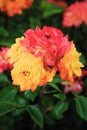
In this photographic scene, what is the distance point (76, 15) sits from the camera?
6.29 ft

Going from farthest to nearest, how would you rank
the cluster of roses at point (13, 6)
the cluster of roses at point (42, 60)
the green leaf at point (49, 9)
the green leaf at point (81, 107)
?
the green leaf at point (49, 9)
the cluster of roses at point (13, 6)
the green leaf at point (81, 107)
the cluster of roses at point (42, 60)

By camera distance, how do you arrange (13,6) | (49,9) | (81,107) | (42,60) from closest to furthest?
(42,60) → (81,107) → (13,6) → (49,9)

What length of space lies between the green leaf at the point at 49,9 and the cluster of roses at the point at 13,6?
0.09 m

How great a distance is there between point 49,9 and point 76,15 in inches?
6.4

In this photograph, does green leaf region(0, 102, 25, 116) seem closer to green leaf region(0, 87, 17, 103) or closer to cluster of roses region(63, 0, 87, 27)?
green leaf region(0, 87, 17, 103)

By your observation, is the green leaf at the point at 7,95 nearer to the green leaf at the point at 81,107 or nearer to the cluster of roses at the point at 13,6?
the green leaf at the point at 81,107

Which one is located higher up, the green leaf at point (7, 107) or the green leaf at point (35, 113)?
the green leaf at point (7, 107)

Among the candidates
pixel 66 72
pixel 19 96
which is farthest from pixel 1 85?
pixel 66 72

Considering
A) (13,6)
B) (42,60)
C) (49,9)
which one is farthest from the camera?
(49,9)

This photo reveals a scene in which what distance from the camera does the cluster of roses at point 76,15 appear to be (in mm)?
1895

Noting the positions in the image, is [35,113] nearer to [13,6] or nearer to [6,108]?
[6,108]

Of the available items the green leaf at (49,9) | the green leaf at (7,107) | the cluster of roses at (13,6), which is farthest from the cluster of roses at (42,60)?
the green leaf at (49,9)

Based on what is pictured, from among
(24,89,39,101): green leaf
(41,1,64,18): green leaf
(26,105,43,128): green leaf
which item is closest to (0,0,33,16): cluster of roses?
(41,1,64,18): green leaf

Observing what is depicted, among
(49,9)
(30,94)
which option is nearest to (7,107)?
(30,94)
